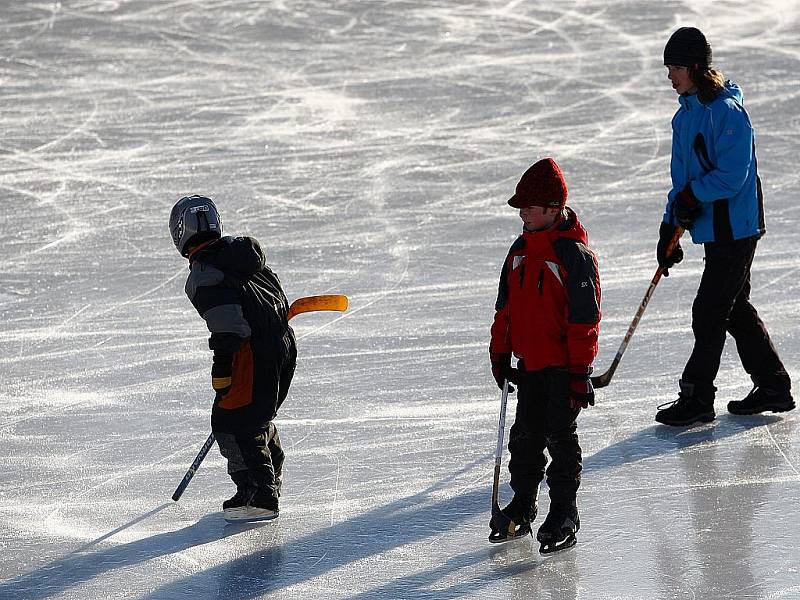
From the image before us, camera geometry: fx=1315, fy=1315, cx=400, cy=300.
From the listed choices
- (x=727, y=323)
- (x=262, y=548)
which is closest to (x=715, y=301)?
(x=727, y=323)

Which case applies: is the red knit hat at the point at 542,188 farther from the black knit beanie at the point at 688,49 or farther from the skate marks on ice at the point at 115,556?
the skate marks on ice at the point at 115,556

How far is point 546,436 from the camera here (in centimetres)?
455

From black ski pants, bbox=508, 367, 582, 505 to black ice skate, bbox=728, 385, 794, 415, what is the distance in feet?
4.77

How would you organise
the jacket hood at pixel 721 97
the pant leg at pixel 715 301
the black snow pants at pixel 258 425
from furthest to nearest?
the pant leg at pixel 715 301 → the jacket hood at pixel 721 97 → the black snow pants at pixel 258 425

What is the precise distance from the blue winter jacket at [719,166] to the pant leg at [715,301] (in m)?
0.07

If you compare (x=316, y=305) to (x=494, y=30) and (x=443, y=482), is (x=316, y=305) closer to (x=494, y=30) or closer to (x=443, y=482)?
(x=443, y=482)

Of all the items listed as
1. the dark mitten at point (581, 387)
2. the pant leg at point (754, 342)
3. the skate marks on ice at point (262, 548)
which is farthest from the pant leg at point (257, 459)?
the pant leg at point (754, 342)

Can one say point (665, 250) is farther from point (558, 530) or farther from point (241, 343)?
point (241, 343)

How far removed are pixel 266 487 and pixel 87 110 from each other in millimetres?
7628

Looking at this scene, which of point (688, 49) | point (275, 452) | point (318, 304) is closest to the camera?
point (318, 304)

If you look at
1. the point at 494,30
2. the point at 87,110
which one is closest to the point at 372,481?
the point at 87,110

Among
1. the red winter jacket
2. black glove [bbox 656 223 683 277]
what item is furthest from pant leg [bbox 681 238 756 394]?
the red winter jacket

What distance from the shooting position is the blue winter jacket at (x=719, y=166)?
5344 mm

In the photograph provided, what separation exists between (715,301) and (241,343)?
211 centimetres
